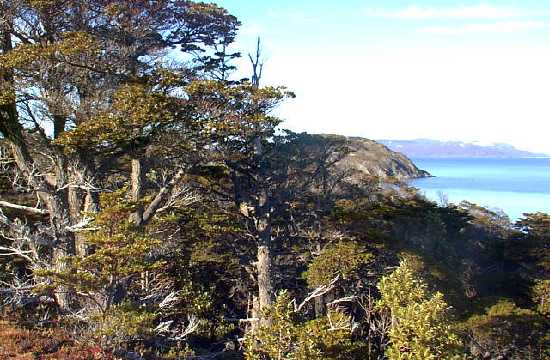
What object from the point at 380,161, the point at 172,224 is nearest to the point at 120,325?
the point at 172,224

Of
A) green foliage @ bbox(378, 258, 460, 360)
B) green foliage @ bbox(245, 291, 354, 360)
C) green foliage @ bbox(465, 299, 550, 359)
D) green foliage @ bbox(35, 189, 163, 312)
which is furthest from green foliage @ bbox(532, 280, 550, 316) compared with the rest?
green foliage @ bbox(35, 189, 163, 312)

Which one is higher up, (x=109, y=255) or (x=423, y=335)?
(x=109, y=255)

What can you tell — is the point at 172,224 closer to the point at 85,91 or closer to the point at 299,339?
the point at 85,91

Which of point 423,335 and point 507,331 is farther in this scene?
point 507,331

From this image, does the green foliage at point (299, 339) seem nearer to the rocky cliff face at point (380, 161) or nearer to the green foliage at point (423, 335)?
the green foliage at point (423, 335)

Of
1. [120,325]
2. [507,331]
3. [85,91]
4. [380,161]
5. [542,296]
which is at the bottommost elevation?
[507,331]

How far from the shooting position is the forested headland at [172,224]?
400 inches

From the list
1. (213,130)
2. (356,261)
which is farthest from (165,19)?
(356,261)

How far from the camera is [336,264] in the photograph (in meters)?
16.0

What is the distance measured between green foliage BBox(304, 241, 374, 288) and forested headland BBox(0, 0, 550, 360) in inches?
2.4

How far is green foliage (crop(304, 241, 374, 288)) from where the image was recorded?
1593cm

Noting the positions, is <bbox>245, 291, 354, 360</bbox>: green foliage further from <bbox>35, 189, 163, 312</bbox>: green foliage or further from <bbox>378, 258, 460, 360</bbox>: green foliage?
<bbox>35, 189, 163, 312</bbox>: green foliage

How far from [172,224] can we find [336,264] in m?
5.19

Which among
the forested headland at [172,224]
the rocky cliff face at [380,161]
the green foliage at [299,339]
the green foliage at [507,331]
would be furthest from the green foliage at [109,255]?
the rocky cliff face at [380,161]
